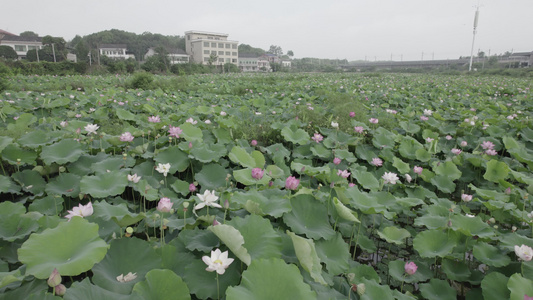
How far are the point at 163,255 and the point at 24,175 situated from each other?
1.51 metres

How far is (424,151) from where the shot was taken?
302 centimetres

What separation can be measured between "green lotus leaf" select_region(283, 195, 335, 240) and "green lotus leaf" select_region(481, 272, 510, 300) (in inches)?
29.3

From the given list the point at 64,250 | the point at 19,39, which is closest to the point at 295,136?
the point at 64,250

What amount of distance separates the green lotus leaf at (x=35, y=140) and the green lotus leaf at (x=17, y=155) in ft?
0.17

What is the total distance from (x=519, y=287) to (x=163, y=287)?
55.0 inches

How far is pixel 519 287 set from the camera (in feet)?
3.89

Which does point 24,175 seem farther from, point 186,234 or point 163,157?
point 186,234

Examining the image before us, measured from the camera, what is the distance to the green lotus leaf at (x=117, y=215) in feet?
4.21

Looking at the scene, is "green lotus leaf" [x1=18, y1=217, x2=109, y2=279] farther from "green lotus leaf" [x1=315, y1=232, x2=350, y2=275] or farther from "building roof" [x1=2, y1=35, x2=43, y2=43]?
"building roof" [x1=2, y1=35, x2=43, y2=43]

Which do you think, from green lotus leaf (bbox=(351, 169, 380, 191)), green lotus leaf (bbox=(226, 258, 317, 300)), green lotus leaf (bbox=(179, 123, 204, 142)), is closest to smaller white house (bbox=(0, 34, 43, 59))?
green lotus leaf (bbox=(179, 123, 204, 142))

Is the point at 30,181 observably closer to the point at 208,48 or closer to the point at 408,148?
the point at 408,148

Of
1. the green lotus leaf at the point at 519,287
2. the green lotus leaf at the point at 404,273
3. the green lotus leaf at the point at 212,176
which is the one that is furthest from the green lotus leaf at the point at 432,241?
the green lotus leaf at the point at 212,176

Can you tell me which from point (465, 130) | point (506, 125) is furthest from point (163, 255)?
point (506, 125)

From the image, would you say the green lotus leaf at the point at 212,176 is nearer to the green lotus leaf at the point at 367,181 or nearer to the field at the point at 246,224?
the field at the point at 246,224
